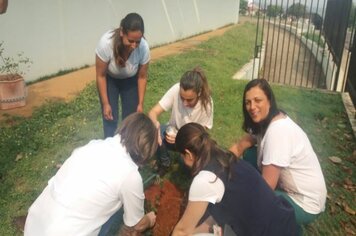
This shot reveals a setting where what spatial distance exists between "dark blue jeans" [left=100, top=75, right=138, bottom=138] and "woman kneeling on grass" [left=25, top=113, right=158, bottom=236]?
175 cm

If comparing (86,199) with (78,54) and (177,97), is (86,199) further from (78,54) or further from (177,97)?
(78,54)

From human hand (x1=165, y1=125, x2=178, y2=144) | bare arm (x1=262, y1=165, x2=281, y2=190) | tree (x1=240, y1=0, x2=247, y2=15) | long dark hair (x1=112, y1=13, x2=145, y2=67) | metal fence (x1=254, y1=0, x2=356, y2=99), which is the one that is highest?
long dark hair (x1=112, y1=13, x2=145, y2=67)

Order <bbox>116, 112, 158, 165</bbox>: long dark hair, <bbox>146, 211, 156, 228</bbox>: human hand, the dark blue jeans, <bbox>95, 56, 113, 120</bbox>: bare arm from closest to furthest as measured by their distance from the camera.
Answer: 1. <bbox>116, 112, 158, 165</bbox>: long dark hair
2. <bbox>146, 211, 156, 228</bbox>: human hand
3. <bbox>95, 56, 113, 120</bbox>: bare arm
4. the dark blue jeans

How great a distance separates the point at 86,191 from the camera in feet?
6.81

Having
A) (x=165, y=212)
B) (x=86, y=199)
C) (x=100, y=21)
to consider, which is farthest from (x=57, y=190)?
(x=100, y=21)

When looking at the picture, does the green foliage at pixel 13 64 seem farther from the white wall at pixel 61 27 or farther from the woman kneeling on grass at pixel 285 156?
the woman kneeling on grass at pixel 285 156

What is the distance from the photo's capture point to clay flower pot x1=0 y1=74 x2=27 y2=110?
5.73 metres

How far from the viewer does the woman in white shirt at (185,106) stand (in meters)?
3.39

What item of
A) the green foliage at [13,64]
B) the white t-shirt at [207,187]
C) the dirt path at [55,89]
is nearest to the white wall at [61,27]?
the green foliage at [13,64]

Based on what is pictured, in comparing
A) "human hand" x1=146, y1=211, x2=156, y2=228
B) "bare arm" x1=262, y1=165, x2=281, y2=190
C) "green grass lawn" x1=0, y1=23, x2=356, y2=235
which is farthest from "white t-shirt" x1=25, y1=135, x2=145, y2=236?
"green grass lawn" x1=0, y1=23, x2=356, y2=235

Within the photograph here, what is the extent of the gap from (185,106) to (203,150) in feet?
5.08

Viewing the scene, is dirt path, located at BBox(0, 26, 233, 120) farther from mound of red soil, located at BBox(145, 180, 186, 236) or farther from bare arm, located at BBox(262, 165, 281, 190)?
bare arm, located at BBox(262, 165, 281, 190)

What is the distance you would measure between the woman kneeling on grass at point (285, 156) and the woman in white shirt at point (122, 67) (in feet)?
3.81

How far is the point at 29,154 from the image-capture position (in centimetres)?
426
